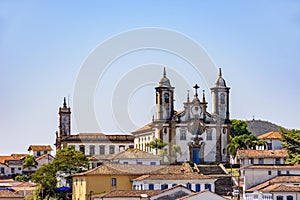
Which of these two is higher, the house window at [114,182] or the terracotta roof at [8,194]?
the house window at [114,182]

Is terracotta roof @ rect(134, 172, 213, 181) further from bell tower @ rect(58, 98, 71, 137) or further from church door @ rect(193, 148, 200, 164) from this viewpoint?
bell tower @ rect(58, 98, 71, 137)

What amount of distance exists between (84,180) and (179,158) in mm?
25706

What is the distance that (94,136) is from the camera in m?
103

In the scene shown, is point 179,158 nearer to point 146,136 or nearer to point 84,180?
point 146,136

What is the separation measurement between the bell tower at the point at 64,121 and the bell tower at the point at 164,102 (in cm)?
2034

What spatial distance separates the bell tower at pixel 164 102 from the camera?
295 ft

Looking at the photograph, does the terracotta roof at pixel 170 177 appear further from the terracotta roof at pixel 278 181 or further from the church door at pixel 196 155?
the church door at pixel 196 155

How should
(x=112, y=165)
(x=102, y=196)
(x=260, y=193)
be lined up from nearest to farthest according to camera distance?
(x=102, y=196), (x=260, y=193), (x=112, y=165)

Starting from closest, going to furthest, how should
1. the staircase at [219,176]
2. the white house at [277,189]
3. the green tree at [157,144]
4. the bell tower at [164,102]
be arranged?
1. the white house at [277,189]
2. the staircase at [219,176]
3. the green tree at [157,144]
4. the bell tower at [164,102]

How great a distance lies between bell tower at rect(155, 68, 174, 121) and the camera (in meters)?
90.0

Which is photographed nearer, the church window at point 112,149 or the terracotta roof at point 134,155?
the terracotta roof at point 134,155

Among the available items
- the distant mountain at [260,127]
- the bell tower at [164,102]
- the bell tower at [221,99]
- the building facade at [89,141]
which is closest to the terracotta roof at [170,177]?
the bell tower at [164,102]

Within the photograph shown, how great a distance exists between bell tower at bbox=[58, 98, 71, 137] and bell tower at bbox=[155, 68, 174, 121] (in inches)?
801

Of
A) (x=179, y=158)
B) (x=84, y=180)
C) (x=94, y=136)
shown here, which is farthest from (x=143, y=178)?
(x=94, y=136)
